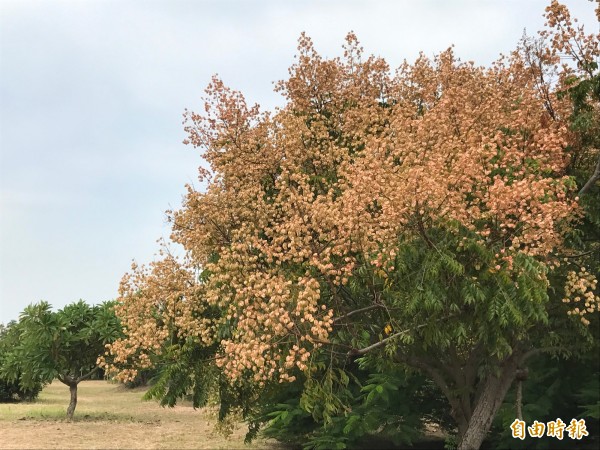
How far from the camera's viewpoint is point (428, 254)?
10.4 metres

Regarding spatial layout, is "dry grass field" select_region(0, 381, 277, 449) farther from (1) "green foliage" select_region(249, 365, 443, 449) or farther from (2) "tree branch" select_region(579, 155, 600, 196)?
(2) "tree branch" select_region(579, 155, 600, 196)

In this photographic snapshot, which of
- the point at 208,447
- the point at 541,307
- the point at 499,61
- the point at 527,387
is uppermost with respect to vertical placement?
the point at 499,61

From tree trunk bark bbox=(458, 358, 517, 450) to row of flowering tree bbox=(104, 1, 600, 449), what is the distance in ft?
0.14

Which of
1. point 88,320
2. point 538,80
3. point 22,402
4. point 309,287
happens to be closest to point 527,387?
point 538,80

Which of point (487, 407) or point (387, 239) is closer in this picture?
point (387, 239)

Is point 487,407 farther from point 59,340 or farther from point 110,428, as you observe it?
point 59,340

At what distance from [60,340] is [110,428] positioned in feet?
14.8

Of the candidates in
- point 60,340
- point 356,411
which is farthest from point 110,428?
point 356,411

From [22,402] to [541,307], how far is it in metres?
35.5

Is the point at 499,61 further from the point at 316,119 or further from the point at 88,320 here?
the point at 88,320

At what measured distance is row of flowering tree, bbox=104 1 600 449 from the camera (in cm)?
1034

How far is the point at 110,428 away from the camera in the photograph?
24.4m

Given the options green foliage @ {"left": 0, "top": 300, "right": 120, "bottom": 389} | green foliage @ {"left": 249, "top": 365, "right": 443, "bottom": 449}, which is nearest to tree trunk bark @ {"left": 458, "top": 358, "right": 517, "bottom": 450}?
green foliage @ {"left": 249, "top": 365, "right": 443, "bottom": 449}

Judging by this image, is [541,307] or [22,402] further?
[22,402]
